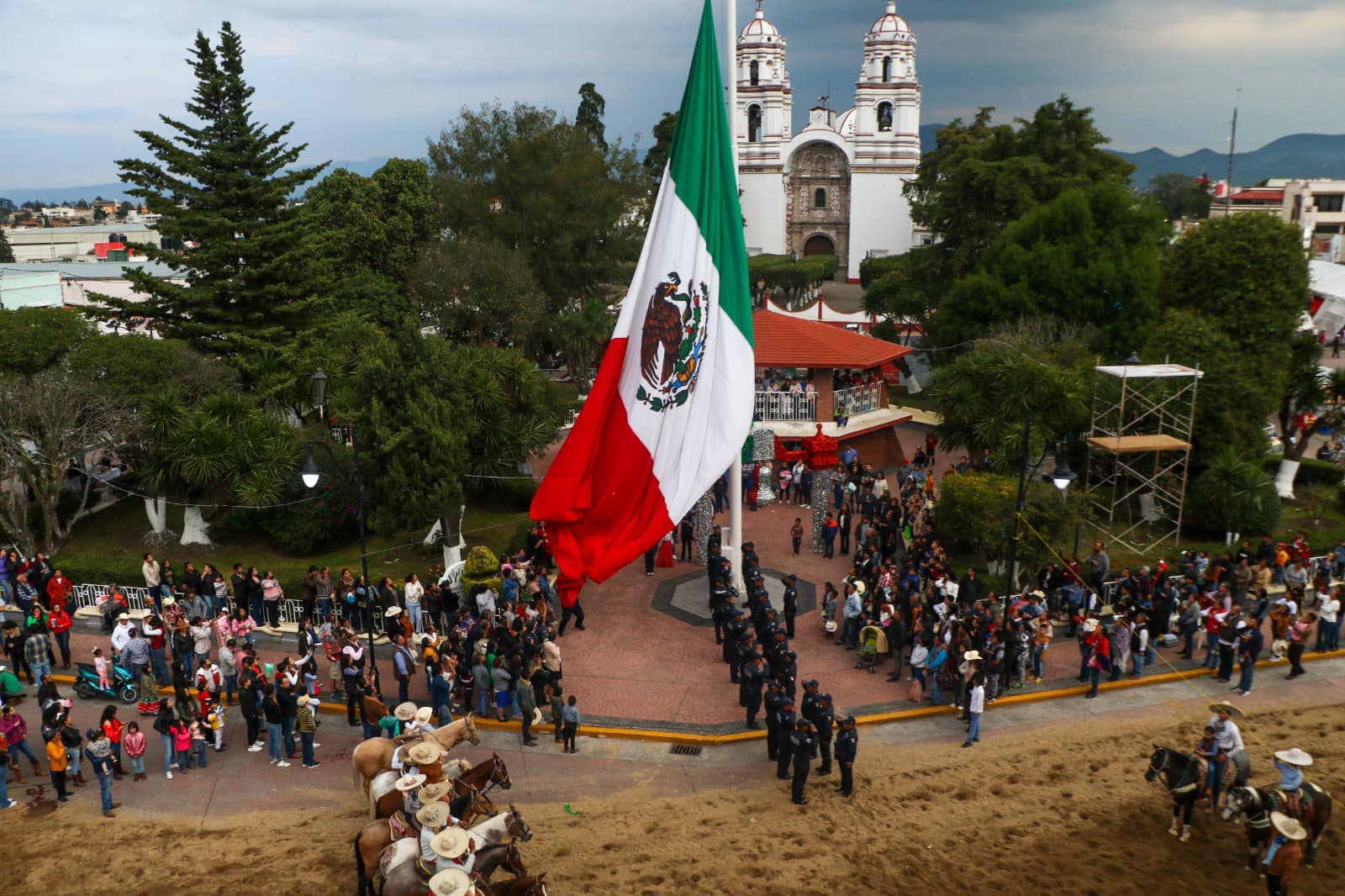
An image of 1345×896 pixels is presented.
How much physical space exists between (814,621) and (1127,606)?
19.6 feet

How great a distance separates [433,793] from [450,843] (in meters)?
0.97

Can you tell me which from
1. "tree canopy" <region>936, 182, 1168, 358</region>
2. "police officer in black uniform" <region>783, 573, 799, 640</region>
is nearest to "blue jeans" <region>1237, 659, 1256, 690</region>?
"police officer in black uniform" <region>783, 573, 799, 640</region>

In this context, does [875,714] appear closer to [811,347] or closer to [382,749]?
[382,749]

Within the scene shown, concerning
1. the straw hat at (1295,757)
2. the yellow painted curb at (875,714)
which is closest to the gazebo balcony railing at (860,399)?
the yellow painted curb at (875,714)

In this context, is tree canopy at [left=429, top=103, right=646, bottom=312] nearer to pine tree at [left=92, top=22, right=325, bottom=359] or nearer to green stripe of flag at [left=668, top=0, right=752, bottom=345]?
pine tree at [left=92, top=22, right=325, bottom=359]

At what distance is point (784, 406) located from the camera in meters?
31.5

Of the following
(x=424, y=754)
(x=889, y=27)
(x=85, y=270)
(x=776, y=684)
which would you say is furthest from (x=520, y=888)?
(x=889, y=27)

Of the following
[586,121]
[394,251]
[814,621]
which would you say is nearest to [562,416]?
[814,621]

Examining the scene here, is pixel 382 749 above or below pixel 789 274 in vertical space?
below

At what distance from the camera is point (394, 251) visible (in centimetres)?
4641

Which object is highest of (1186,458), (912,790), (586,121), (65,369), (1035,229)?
(586,121)

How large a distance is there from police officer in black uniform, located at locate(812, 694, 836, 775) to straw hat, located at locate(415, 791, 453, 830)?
238 inches

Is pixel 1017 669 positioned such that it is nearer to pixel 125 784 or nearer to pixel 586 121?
pixel 125 784

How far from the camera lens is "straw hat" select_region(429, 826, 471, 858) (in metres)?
10.3
